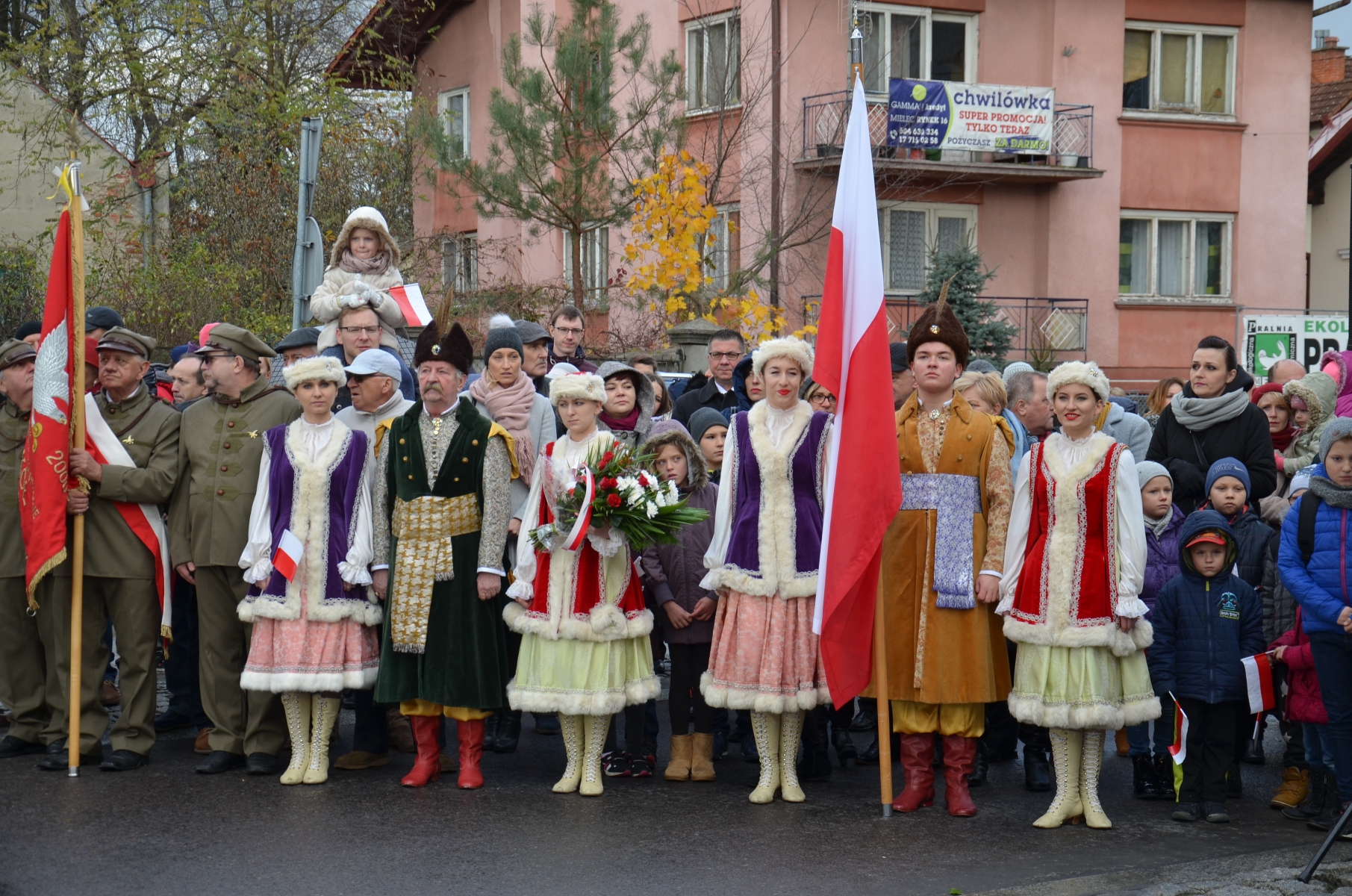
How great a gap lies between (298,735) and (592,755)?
4.79ft

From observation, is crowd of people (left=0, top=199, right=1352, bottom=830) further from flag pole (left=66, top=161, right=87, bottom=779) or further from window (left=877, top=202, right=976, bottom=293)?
window (left=877, top=202, right=976, bottom=293)

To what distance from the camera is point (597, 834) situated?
6379 millimetres

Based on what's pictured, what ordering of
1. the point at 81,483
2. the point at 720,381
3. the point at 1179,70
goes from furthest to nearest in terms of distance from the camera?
the point at 1179,70, the point at 720,381, the point at 81,483

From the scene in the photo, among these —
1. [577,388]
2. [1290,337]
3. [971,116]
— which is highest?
[971,116]

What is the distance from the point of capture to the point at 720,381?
32.5ft

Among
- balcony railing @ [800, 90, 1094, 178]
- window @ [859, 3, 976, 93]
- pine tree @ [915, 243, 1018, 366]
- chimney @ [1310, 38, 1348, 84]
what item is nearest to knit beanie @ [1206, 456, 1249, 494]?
pine tree @ [915, 243, 1018, 366]

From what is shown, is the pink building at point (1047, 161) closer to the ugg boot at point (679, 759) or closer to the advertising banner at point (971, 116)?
the advertising banner at point (971, 116)

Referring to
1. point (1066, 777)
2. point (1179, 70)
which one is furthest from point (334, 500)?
point (1179, 70)

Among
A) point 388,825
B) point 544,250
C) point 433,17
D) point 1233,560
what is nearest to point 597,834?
point 388,825

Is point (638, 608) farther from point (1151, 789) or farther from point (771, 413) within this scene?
point (1151, 789)

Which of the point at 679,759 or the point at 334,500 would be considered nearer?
the point at 334,500

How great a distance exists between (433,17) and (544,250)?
5.98 m

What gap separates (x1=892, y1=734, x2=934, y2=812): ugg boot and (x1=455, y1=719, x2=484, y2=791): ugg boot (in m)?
2.01

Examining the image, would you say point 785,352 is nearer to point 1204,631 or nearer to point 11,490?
point 1204,631
